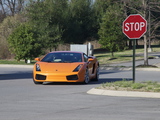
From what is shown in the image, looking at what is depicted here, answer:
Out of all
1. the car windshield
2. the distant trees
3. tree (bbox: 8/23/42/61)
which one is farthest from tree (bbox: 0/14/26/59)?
the car windshield

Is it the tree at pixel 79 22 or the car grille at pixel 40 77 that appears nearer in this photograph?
the car grille at pixel 40 77

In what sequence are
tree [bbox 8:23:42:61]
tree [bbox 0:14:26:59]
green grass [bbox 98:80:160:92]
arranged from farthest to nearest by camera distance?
tree [bbox 0:14:26:59], tree [bbox 8:23:42:61], green grass [bbox 98:80:160:92]

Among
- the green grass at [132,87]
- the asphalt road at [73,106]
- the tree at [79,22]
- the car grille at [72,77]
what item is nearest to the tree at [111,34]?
the tree at [79,22]

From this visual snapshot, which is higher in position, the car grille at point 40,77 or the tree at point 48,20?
the tree at point 48,20

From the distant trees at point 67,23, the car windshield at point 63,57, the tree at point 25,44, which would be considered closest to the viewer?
the car windshield at point 63,57

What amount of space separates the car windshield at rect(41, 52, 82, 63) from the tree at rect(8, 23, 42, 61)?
24834mm

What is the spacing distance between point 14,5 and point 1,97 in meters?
77.9

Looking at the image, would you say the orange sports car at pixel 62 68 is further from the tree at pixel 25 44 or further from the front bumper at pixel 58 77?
the tree at pixel 25 44

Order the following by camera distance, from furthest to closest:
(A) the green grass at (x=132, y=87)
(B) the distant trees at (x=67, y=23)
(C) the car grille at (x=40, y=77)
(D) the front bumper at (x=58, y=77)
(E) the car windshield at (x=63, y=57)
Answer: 1. (B) the distant trees at (x=67, y=23)
2. (E) the car windshield at (x=63, y=57)
3. (C) the car grille at (x=40, y=77)
4. (D) the front bumper at (x=58, y=77)
5. (A) the green grass at (x=132, y=87)

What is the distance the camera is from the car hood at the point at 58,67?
18.2 metres

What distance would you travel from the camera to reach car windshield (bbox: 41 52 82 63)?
1920cm

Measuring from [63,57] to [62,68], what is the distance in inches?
45.7

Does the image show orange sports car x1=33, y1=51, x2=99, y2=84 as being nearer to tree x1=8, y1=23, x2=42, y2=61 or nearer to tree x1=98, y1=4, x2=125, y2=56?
tree x1=8, y1=23, x2=42, y2=61

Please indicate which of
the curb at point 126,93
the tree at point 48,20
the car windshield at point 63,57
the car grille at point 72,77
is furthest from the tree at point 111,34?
the curb at point 126,93
